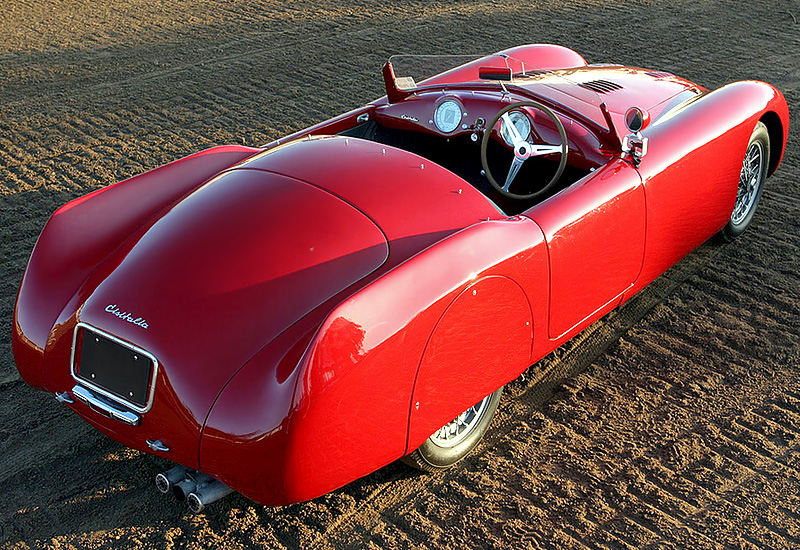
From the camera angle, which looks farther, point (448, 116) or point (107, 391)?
point (448, 116)

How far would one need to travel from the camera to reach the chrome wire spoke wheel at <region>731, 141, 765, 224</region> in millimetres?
4883

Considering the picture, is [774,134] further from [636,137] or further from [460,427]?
[460,427]

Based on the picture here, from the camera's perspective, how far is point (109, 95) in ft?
24.4

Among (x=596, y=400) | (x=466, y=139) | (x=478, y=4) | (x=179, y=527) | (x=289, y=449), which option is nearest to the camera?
(x=289, y=449)

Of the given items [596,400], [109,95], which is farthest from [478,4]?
[596,400]

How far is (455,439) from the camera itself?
3.44 meters

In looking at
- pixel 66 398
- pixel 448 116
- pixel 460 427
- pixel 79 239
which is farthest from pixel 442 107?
pixel 66 398

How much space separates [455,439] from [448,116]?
1.71 m

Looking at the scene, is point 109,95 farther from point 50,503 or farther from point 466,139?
point 50,503

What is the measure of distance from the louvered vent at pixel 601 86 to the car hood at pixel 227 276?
190cm

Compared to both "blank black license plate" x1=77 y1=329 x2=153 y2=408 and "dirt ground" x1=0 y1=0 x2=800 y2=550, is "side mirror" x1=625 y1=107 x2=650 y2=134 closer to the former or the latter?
"dirt ground" x1=0 y1=0 x2=800 y2=550

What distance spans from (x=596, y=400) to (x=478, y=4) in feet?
25.4

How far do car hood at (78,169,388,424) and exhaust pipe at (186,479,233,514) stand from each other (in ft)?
1.00

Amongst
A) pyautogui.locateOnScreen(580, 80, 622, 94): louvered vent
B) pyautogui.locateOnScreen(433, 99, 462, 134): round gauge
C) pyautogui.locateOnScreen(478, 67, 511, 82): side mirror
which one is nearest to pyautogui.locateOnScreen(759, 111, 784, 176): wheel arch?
pyautogui.locateOnScreen(580, 80, 622, 94): louvered vent
